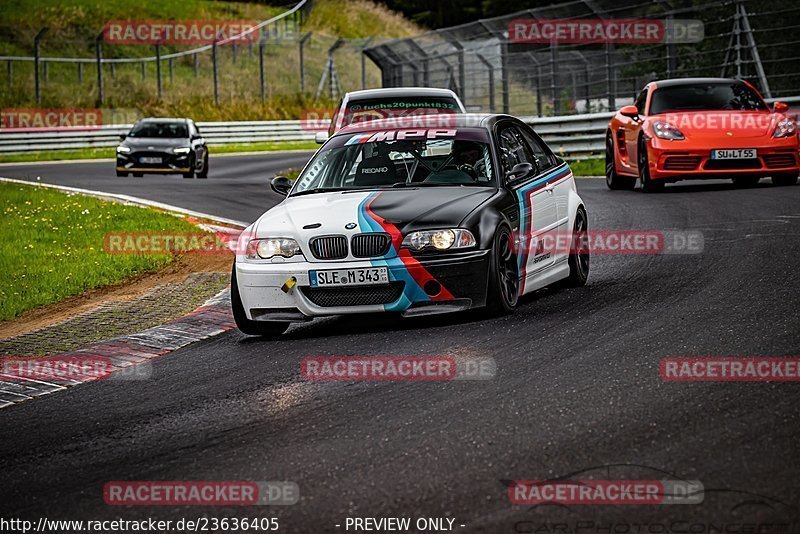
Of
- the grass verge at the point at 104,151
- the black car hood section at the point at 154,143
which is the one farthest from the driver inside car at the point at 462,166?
the grass verge at the point at 104,151

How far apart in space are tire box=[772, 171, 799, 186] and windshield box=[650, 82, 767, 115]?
0.92 metres

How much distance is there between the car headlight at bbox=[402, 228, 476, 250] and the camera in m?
8.34

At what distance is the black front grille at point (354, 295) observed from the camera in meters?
8.28

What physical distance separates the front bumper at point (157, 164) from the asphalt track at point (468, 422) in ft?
58.9

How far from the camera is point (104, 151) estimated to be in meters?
39.7

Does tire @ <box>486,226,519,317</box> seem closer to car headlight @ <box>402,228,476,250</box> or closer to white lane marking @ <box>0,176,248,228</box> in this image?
car headlight @ <box>402,228,476,250</box>

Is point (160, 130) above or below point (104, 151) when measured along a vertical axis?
above

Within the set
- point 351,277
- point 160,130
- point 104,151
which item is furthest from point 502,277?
point 104,151

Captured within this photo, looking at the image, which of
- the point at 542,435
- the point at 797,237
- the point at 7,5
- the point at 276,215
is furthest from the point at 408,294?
the point at 7,5

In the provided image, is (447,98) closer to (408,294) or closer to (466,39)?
(408,294)

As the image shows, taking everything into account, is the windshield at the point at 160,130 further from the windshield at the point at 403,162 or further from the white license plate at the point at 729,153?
the windshield at the point at 403,162

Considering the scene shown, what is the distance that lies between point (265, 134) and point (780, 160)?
30.2 metres

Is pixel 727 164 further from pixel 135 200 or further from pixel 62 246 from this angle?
pixel 135 200

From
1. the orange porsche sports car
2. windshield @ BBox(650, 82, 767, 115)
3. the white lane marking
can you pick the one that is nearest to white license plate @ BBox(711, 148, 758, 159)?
the orange porsche sports car
